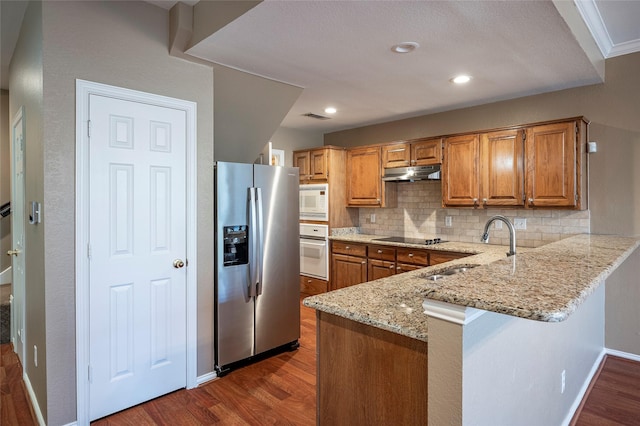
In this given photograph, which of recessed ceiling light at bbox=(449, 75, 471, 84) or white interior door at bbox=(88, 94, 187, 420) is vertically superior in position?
recessed ceiling light at bbox=(449, 75, 471, 84)

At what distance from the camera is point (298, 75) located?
320 centimetres

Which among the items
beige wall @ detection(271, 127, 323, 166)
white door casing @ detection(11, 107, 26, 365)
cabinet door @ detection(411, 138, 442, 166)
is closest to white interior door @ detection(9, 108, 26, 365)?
white door casing @ detection(11, 107, 26, 365)

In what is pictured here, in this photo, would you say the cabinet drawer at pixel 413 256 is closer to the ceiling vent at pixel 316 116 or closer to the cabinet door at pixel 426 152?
the cabinet door at pixel 426 152

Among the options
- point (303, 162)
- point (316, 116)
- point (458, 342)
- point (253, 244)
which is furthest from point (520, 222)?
point (458, 342)

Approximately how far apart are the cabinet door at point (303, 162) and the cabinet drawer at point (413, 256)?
189 centimetres

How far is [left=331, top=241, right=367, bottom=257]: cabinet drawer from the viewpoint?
478cm

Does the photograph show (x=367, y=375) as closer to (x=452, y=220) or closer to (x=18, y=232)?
(x=18, y=232)

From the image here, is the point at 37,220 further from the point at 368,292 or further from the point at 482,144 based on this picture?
the point at 482,144

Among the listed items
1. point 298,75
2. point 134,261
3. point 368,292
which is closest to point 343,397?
point 368,292

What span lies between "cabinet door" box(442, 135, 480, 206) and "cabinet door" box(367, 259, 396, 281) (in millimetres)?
980

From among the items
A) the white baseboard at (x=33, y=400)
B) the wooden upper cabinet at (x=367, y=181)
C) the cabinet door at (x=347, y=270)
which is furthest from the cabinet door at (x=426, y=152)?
the white baseboard at (x=33, y=400)

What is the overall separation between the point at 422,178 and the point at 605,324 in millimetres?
2242

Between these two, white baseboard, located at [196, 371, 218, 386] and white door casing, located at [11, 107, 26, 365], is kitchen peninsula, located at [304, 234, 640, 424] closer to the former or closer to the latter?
white baseboard, located at [196, 371, 218, 386]

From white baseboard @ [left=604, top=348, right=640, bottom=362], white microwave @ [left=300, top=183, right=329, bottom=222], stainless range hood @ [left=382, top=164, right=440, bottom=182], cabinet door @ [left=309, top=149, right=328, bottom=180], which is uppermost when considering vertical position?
cabinet door @ [left=309, top=149, right=328, bottom=180]
